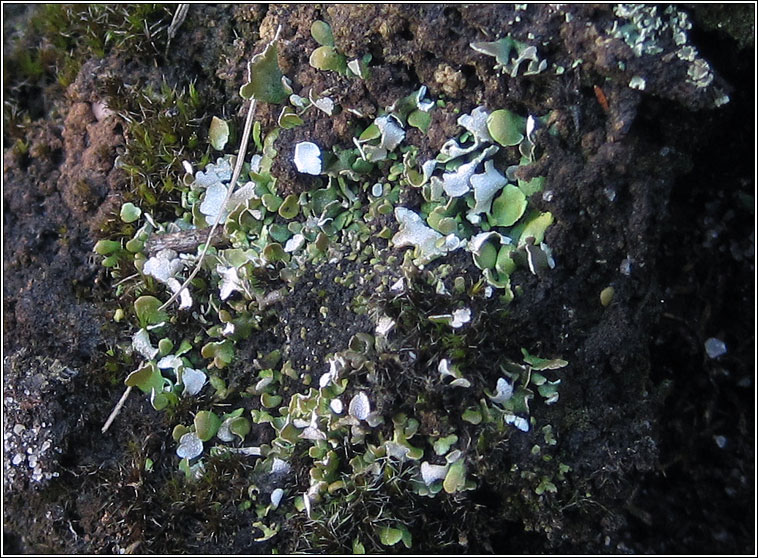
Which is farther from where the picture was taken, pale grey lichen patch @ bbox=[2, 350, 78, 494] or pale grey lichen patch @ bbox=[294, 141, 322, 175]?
pale grey lichen patch @ bbox=[2, 350, 78, 494]

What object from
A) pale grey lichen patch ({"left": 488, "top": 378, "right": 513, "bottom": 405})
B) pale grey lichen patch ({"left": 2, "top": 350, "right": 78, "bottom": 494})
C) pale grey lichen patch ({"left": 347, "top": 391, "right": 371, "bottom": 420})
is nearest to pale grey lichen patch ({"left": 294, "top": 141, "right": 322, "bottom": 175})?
pale grey lichen patch ({"left": 347, "top": 391, "right": 371, "bottom": 420})

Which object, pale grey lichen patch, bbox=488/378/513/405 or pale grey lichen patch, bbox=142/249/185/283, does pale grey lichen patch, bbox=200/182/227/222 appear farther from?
pale grey lichen patch, bbox=488/378/513/405

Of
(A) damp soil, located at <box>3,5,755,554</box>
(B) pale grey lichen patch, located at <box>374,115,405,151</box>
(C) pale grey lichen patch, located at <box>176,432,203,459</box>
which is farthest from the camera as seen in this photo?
(C) pale grey lichen patch, located at <box>176,432,203,459</box>

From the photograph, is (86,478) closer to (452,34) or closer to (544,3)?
(452,34)

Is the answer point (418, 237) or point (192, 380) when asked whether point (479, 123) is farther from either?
point (192, 380)

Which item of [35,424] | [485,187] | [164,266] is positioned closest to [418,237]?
[485,187]

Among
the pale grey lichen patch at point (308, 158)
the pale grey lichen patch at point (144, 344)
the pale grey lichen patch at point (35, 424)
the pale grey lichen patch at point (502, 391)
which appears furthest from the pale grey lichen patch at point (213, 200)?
the pale grey lichen patch at point (502, 391)

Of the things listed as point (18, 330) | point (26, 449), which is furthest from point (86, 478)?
point (18, 330)

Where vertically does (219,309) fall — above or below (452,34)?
below
